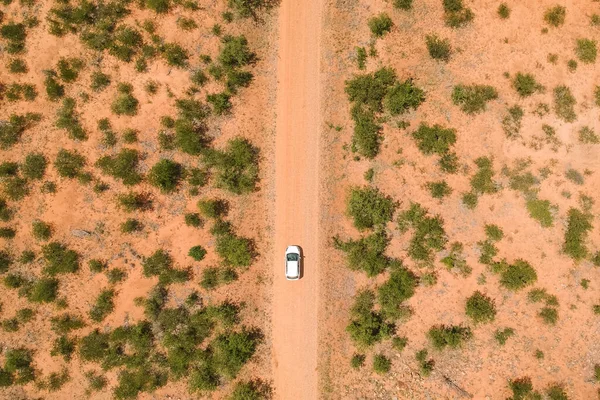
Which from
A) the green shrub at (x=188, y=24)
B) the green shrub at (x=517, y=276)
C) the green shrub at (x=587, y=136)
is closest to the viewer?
the green shrub at (x=517, y=276)

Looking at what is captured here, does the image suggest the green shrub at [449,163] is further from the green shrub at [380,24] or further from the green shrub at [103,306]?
the green shrub at [103,306]

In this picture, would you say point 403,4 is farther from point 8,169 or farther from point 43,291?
point 43,291

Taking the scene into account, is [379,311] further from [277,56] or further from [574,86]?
[574,86]

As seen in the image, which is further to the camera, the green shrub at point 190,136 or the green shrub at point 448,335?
the green shrub at point 190,136

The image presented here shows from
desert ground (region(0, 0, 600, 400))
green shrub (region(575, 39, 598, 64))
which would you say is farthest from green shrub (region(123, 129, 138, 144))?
green shrub (region(575, 39, 598, 64))

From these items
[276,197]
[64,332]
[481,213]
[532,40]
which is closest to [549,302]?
[481,213]

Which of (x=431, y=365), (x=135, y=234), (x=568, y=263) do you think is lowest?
(x=431, y=365)

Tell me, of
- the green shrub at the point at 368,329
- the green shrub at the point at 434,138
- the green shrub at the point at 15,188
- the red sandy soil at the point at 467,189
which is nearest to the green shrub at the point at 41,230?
the green shrub at the point at 15,188
